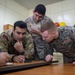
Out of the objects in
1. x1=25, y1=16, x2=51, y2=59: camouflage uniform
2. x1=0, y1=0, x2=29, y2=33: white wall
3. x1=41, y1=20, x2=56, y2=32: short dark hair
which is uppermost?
x1=0, y1=0, x2=29, y2=33: white wall

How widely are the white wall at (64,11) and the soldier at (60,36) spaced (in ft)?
7.72

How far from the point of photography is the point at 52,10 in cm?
415

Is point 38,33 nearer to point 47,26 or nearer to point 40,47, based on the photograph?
point 40,47

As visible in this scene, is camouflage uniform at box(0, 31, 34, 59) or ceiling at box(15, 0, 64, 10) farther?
ceiling at box(15, 0, 64, 10)

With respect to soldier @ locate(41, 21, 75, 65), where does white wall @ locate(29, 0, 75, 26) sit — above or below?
above

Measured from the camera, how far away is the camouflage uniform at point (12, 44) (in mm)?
1650

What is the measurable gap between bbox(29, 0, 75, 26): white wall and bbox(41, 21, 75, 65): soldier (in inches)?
92.6

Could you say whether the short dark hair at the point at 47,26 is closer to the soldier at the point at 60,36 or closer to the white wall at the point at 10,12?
the soldier at the point at 60,36

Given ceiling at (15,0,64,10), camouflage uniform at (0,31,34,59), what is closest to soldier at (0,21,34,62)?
camouflage uniform at (0,31,34,59)

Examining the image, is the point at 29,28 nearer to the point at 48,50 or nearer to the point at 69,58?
the point at 48,50

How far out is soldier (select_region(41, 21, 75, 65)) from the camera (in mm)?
1433

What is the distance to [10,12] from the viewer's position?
3.84 m

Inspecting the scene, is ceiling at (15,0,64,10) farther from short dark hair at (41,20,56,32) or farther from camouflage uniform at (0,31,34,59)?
short dark hair at (41,20,56,32)

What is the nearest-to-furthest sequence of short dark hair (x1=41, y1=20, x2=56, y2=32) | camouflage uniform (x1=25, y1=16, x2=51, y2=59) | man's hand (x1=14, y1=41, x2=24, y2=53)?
short dark hair (x1=41, y1=20, x2=56, y2=32), man's hand (x1=14, y1=41, x2=24, y2=53), camouflage uniform (x1=25, y1=16, x2=51, y2=59)
